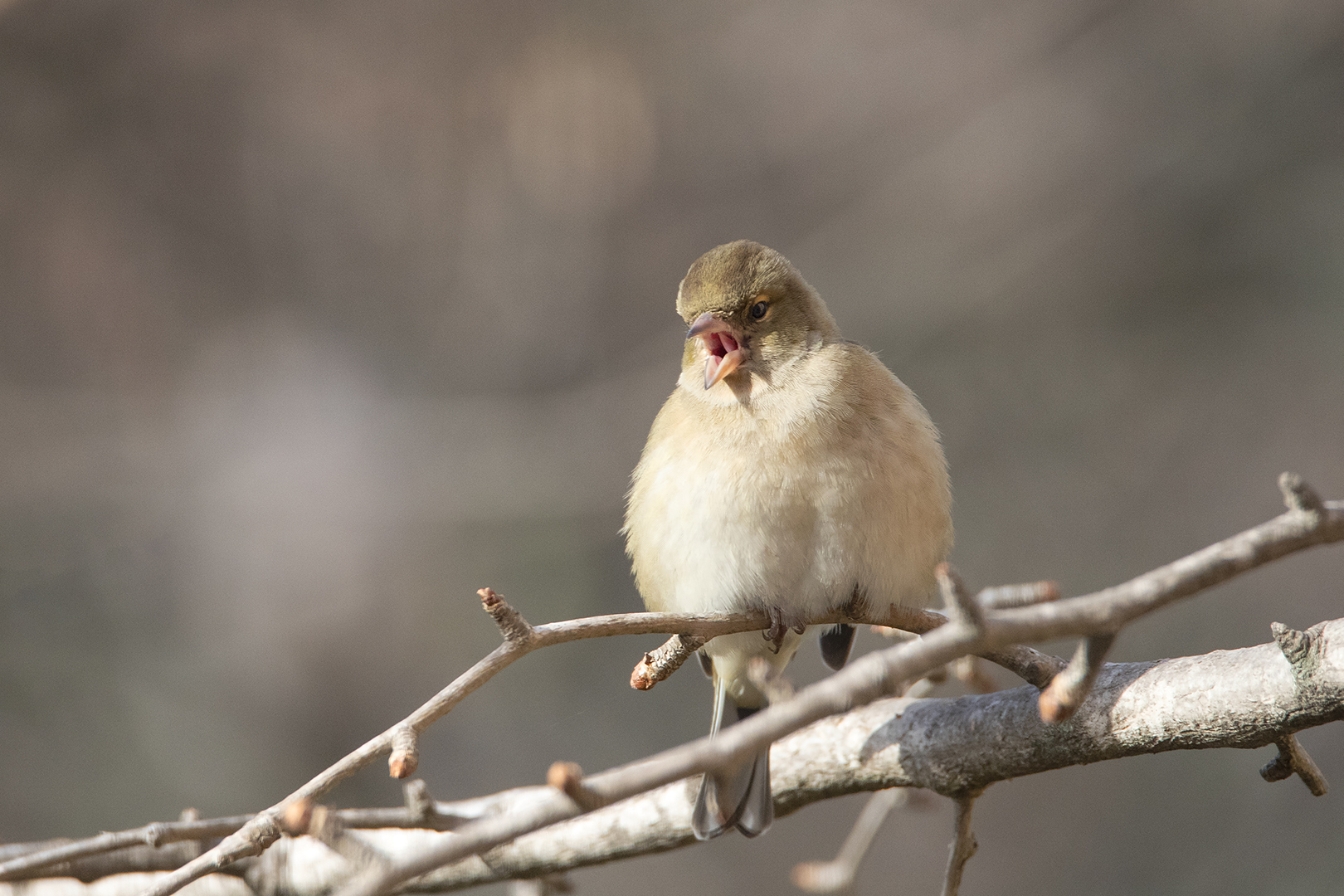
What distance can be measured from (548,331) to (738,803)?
4.81 meters

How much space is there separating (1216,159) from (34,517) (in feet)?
23.4

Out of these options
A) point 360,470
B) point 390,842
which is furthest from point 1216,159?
point 390,842

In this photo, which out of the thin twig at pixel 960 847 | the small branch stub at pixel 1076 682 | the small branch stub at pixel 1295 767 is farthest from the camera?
the thin twig at pixel 960 847

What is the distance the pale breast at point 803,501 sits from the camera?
2662mm

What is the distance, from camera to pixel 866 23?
24.6 feet

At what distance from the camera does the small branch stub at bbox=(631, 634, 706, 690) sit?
6.18ft

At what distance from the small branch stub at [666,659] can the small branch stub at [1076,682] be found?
0.63 meters

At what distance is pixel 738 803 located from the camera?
262 cm

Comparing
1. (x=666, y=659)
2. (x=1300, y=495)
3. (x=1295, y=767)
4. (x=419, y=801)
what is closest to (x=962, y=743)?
(x=1295, y=767)

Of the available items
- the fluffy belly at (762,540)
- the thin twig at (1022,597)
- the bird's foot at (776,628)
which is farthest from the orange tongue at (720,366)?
the thin twig at (1022,597)

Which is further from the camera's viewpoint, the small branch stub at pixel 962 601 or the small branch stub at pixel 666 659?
the small branch stub at pixel 666 659

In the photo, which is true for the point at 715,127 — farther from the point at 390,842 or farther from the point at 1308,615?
the point at 390,842

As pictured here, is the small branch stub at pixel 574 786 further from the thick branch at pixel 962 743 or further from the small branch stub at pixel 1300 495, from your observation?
the small branch stub at pixel 1300 495

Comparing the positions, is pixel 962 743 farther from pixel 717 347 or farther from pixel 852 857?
pixel 717 347
